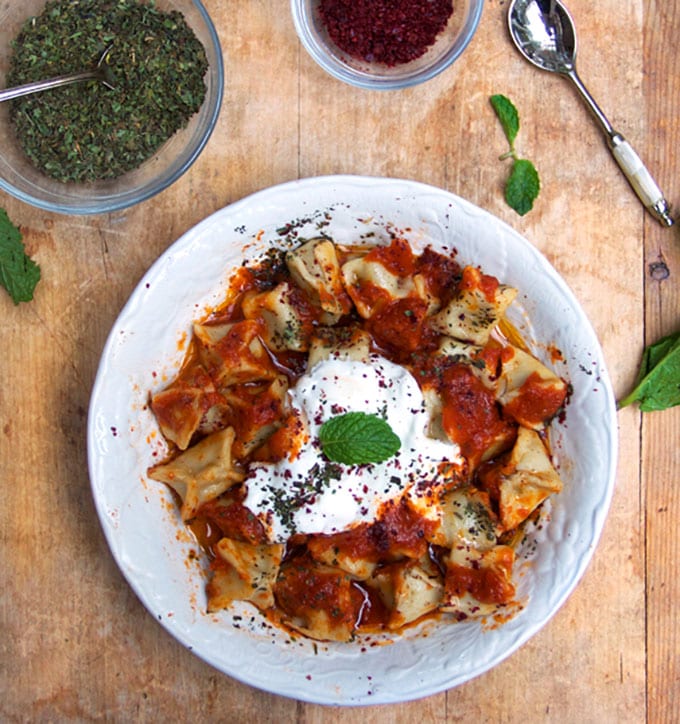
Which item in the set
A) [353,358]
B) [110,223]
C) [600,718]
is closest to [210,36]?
[110,223]

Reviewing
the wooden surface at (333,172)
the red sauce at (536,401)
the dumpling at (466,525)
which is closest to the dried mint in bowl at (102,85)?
the wooden surface at (333,172)

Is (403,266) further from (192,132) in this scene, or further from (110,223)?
(110,223)

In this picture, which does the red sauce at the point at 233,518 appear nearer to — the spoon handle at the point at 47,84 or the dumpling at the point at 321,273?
the dumpling at the point at 321,273

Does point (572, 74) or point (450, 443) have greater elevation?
point (572, 74)

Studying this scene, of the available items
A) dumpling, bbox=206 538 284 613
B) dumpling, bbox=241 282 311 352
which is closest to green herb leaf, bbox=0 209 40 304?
dumpling, bbox=241 282 311 352

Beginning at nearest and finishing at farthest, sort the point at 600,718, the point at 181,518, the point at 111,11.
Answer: the point at 111,11, the point at 181,518, the point at 600,718

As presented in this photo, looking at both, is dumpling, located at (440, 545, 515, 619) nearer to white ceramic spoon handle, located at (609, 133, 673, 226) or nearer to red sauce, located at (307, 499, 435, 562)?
red sauce, located at (307, 499, 435, 562)
